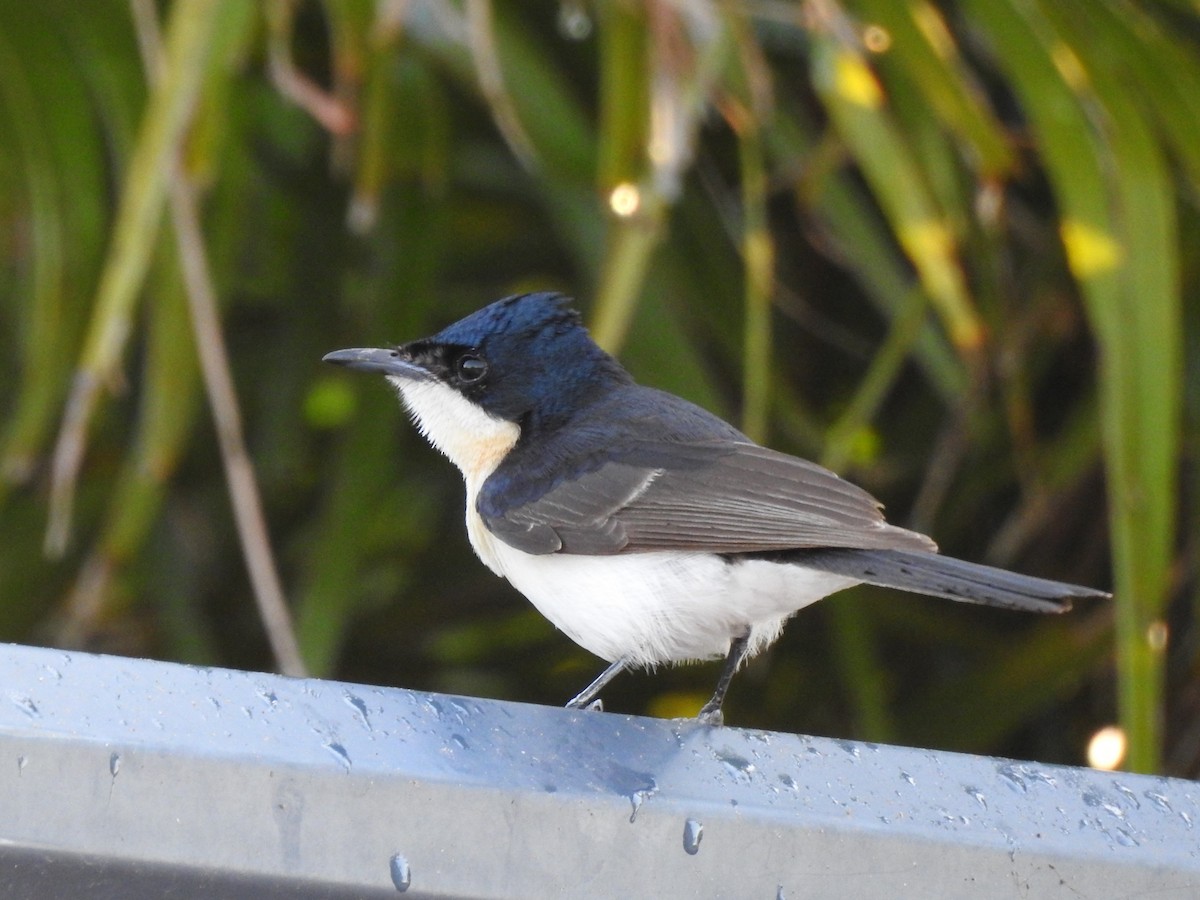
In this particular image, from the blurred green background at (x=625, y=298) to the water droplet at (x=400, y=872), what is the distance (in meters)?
1.41

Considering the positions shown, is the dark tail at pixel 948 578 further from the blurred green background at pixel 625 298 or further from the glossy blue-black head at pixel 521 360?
the glossy blue-black head at pixel 521 360

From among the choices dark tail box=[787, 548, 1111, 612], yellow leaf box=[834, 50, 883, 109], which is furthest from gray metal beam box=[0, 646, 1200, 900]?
yellow leaf box=[834, 50, 883, 109]

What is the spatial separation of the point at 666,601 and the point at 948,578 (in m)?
0.63

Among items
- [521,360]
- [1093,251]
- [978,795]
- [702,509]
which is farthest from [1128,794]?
[521,360]

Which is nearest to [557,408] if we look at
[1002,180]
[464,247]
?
[1002,180]

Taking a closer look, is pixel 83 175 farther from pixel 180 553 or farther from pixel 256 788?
pixel 256 788

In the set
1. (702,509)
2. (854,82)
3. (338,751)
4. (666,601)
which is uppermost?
(854,82)

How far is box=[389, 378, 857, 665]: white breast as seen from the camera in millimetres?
2783

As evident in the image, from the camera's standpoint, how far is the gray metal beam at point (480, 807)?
54.6 inches

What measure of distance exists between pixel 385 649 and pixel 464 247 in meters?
1.21

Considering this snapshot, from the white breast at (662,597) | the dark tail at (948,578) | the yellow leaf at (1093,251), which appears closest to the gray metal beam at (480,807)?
the dark tail at (948,578)

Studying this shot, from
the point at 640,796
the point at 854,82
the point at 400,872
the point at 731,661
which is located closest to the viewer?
the point at 400,872

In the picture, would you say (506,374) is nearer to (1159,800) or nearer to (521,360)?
(521,360)

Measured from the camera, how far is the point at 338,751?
150 centimetres
